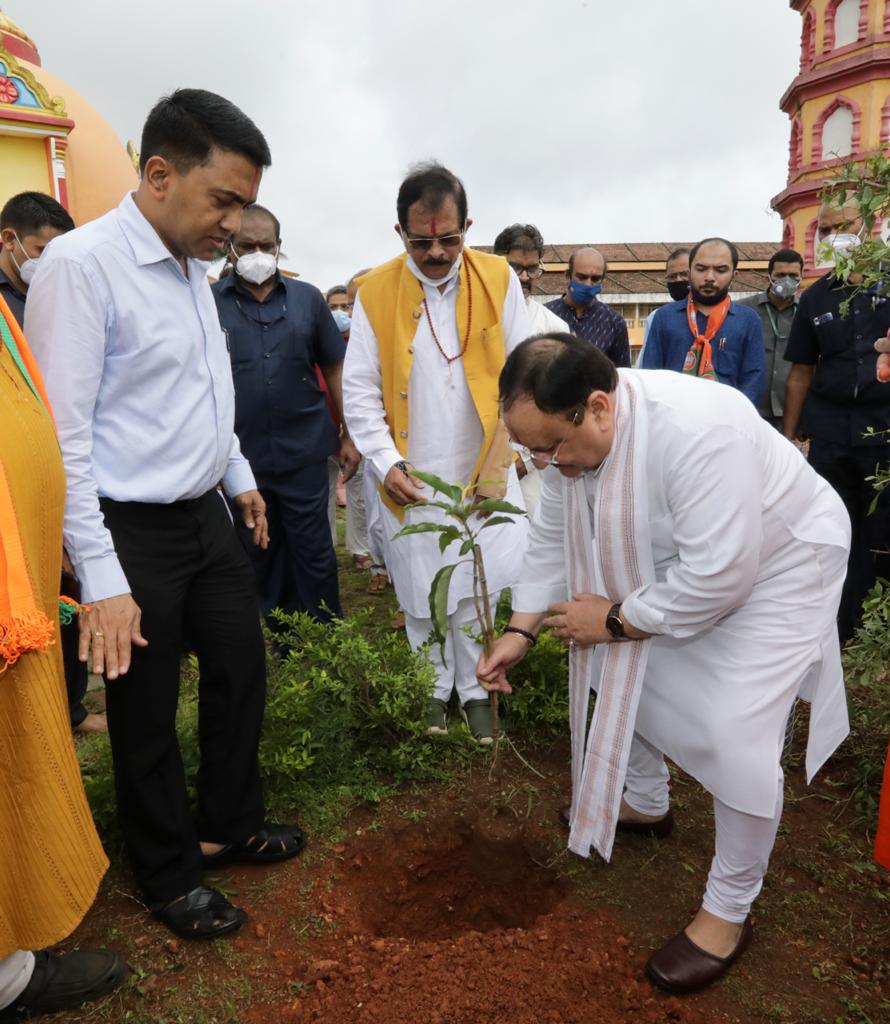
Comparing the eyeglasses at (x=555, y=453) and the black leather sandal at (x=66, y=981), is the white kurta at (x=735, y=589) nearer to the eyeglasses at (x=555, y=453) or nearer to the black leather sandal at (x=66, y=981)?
the eyeglasses at (x=555, y=453)

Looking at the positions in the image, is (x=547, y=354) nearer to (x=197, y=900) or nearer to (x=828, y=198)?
(x=828, y=198)

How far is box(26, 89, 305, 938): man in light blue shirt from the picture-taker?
1.88 metres

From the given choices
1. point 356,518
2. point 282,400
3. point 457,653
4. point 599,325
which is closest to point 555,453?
point 457,653

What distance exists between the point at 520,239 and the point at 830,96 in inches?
659

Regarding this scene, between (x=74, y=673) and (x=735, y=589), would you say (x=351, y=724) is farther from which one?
(x=735, y=589)

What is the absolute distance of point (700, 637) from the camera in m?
2.17

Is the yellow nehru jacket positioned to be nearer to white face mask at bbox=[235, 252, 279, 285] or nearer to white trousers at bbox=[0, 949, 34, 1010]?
white face mask at bbox=[235, 252, 279, 285]

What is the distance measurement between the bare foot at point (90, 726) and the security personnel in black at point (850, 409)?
365cm

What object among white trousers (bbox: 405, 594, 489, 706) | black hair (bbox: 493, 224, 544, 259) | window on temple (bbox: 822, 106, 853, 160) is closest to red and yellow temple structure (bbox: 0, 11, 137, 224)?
black hair (bbox: 493, 224, 544, 259)

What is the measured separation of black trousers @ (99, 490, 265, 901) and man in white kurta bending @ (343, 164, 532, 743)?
93 centimetres

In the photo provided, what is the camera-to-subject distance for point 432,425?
A: 3.29 metres

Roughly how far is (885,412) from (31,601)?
3770mm

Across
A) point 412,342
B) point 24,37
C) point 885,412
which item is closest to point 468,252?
point 412,342

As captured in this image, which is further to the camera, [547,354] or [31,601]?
[547,354]
